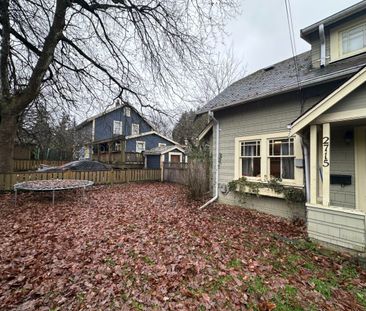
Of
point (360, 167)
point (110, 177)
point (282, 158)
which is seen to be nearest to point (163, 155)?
point (110, 177)

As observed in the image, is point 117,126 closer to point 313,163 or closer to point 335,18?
point 335,18

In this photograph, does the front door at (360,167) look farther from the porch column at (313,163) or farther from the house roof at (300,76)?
the house roof at (300,76)

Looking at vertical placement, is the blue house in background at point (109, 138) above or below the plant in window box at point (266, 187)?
above

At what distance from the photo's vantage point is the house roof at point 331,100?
13.6 feet

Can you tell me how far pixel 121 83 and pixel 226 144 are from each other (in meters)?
6.61

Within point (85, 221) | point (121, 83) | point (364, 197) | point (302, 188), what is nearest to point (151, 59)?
point (121, 83)

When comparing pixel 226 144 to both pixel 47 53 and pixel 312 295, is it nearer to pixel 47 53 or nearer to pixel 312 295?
pixel 312 295

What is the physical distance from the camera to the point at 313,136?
16.2 ft

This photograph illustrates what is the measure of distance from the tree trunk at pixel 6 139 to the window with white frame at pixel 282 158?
10.6 m

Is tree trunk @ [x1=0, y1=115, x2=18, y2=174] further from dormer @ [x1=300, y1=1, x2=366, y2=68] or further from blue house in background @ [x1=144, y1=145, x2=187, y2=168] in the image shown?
dormer @ [x1=300, y1=1, x2=366, y2=68]

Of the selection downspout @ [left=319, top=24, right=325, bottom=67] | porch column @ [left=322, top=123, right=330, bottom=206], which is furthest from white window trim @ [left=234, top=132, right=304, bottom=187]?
downspout @ [left=319, top=24, right=325, bottom=67]

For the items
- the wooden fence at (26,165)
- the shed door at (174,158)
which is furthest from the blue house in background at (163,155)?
the wooden fence at (26,165)

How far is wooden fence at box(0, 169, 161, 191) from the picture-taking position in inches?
360

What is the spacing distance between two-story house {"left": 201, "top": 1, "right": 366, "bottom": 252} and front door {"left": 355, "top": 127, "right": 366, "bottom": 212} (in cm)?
2
